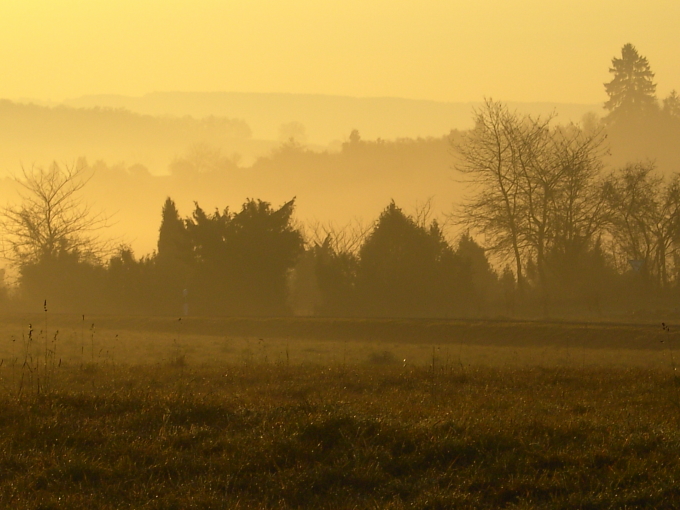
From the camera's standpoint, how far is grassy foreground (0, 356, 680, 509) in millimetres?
7164

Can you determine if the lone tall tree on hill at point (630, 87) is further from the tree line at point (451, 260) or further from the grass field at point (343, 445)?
the grass field at point (343, 445)

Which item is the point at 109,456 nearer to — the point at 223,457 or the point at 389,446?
the point at 223,457

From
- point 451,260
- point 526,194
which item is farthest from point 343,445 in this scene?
point 526,194

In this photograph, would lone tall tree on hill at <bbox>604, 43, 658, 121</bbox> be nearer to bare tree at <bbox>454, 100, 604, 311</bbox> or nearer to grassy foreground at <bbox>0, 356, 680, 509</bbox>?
bare tree at <bbox>454, 100, 604, 311</bbox>

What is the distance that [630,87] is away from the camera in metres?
125

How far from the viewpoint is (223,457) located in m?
7.97

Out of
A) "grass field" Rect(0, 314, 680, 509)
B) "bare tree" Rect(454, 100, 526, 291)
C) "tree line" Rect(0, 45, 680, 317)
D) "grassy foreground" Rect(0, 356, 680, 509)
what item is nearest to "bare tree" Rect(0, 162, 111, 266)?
"tree line" Rect(0, 45, 680, 317)

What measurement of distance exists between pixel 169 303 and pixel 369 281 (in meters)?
13.3

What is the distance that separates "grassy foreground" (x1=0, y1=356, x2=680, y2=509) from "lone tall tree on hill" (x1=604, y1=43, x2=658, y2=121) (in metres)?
124

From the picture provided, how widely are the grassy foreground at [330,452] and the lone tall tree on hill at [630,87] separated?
408 ft

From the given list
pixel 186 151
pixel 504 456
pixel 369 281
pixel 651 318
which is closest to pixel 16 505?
pixel 504 456

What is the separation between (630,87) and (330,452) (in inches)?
5093

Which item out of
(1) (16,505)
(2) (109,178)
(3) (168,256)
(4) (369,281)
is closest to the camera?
(1) (16,505)

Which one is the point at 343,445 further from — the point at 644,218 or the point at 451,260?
the point at 644,218
